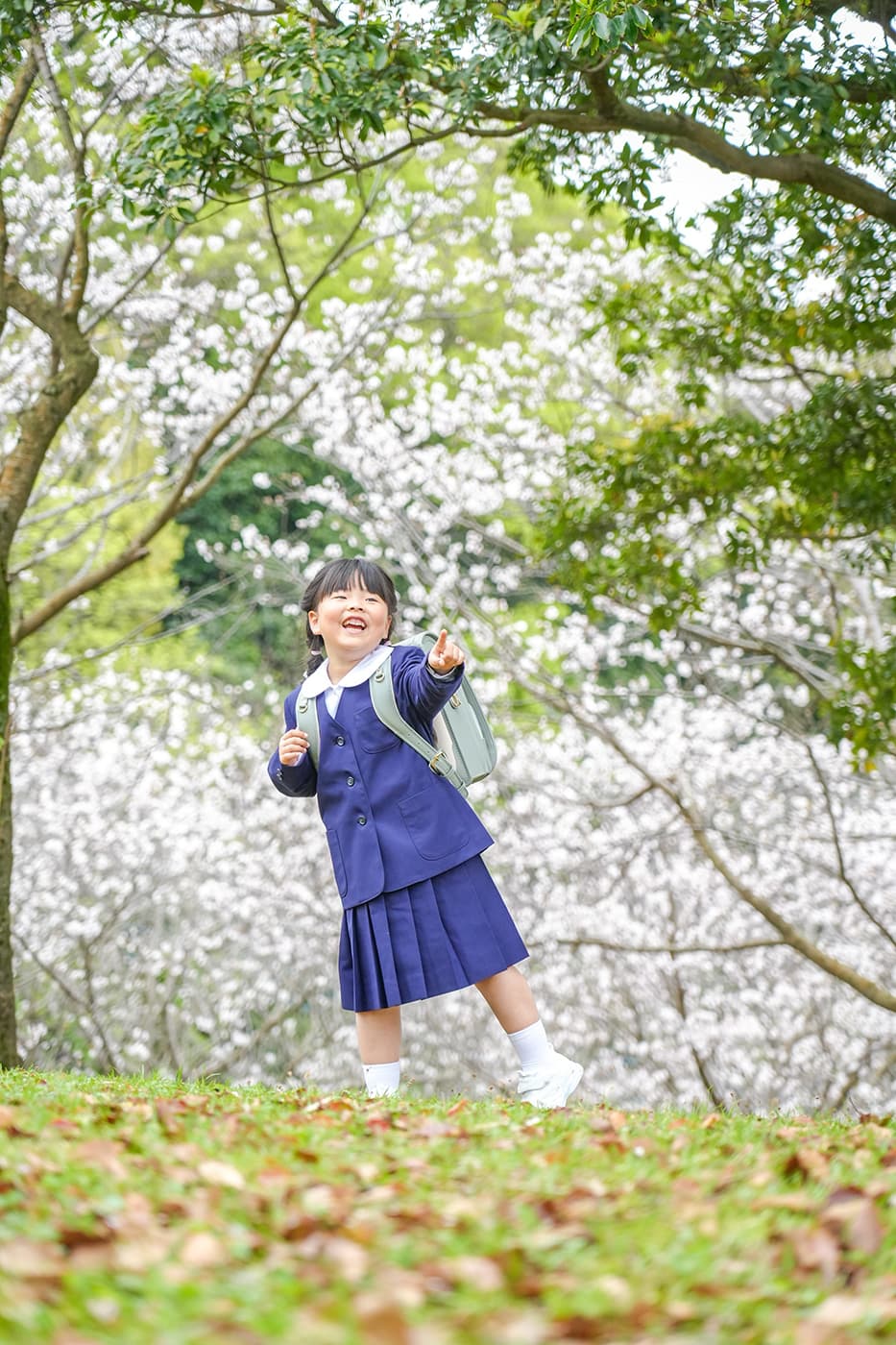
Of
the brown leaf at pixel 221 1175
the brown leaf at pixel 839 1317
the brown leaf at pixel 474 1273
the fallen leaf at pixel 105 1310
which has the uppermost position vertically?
the brown leaf at pixel 221 1175

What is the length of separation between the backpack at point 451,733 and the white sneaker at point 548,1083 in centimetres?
78

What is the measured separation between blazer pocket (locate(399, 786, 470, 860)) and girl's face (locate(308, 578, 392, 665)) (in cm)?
45

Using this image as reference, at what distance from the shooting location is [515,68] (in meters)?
3.48

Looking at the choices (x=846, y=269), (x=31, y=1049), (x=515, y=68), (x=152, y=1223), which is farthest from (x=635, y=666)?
(x=152, y=1223)

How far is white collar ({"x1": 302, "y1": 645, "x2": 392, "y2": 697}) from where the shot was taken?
3.50 m

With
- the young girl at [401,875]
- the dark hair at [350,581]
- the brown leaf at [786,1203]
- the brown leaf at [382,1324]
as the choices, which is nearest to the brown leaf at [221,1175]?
the brown leaf at [382,1324]

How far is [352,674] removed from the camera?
351cm

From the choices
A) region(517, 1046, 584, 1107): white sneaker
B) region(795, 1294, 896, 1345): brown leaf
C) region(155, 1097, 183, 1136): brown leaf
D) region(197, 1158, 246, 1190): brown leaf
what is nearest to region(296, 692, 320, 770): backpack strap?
region(517, 1046, 584, 1107): white sneaker

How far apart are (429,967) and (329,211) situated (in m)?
9.23

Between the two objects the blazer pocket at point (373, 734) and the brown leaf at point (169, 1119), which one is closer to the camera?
the brown leaf at point (169, 1119)

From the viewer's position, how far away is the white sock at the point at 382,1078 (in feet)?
11.1

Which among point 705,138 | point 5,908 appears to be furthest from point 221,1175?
point 5,908

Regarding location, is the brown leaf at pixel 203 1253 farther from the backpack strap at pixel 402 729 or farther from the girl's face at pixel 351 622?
the girl's face at pixel 351 622

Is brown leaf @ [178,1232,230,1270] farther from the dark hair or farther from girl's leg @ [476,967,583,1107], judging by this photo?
the dark hair
